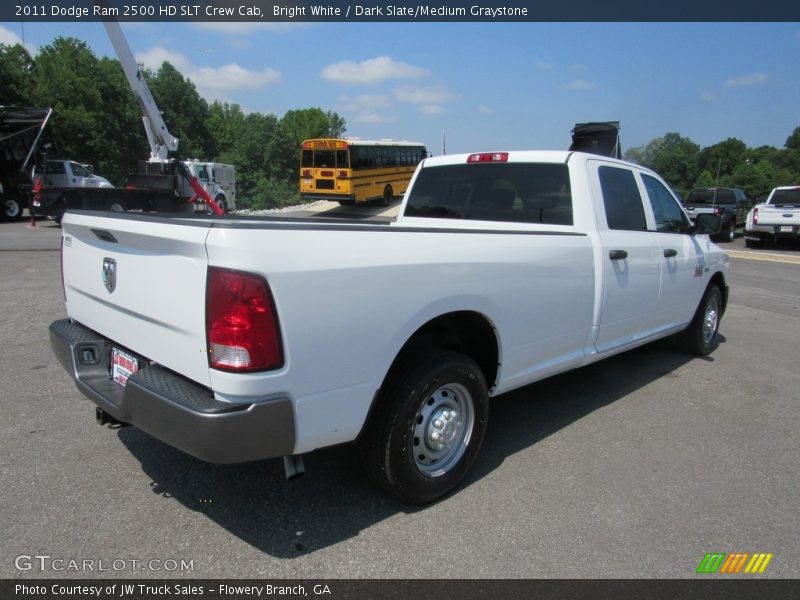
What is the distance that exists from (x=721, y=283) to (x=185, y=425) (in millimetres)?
5799

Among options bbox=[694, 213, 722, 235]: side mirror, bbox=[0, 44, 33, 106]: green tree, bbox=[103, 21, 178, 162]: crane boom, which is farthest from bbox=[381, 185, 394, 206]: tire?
bbox=[694, 213, 722, 235]: side mirror

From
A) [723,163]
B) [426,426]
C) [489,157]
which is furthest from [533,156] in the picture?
[723,163]

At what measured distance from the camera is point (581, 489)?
309 centimetres

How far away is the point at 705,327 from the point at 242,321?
530 centimetres

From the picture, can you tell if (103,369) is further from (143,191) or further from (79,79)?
(79,79)

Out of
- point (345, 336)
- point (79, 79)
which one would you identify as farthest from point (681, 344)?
point (79, 79)

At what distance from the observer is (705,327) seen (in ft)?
18.8

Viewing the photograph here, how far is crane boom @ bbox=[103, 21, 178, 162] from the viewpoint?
18638mm

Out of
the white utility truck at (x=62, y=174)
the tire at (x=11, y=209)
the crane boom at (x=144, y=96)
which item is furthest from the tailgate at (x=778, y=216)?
the tire at (x=11, y=209)

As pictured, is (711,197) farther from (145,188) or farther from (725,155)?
(725,155)

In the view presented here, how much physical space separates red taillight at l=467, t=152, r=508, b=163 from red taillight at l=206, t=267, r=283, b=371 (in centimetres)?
294

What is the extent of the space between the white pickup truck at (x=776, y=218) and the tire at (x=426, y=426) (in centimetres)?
1834

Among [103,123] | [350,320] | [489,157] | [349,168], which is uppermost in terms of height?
[103,123]

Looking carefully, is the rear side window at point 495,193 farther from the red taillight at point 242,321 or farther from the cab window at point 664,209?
the red taillight at point 242,321
